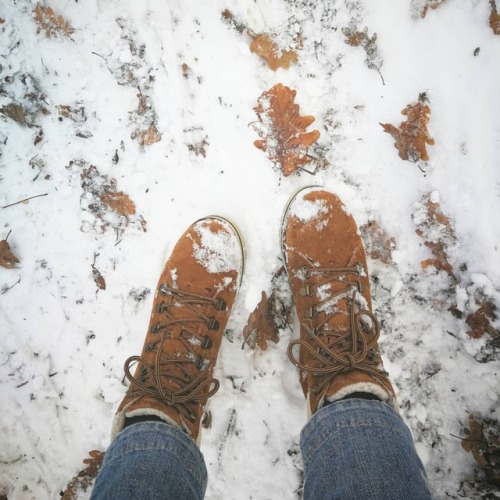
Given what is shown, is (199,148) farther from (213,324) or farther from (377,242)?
(377,242)

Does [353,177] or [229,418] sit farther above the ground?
[353,177]

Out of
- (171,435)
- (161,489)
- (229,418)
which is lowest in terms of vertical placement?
(161,489)

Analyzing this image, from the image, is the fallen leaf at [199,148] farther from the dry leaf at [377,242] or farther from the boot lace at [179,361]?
the dry leaf at [377,242]

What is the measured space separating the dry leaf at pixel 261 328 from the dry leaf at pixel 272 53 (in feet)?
3.69

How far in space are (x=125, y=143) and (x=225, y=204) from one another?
0.61m

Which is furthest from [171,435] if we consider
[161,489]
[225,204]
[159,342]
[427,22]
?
[427,22]

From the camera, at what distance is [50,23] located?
1.91 meters

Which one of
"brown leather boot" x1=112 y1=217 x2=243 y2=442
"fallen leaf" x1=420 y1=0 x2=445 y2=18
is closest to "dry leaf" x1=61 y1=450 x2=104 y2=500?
"brown leather boot" x1=112 y1=217 x2=243 y2=442

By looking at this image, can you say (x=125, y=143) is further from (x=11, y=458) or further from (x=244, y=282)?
(x=11, y=458)

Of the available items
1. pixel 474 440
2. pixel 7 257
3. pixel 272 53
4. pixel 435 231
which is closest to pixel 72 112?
pixel 7 257

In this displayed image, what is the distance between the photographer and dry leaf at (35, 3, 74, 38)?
74.9 inches

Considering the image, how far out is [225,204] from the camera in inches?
73.6

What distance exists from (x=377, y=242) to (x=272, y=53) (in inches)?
41.4

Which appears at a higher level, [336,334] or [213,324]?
[213,324]
